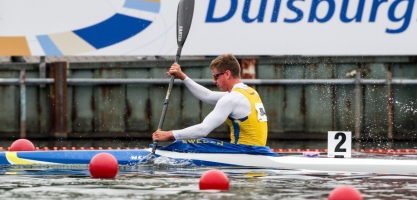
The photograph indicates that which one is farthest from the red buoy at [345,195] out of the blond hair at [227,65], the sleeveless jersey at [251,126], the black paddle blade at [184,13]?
the black paddle blade at [184,13]

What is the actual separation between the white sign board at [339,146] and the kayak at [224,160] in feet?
0.49

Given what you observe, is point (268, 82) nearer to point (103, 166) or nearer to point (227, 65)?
point (227, 65)

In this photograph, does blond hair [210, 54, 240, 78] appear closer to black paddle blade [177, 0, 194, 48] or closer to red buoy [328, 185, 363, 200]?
black paddle blade [177, 0, 194, 48]

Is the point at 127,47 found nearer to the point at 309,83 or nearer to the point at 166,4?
the point at 166,4

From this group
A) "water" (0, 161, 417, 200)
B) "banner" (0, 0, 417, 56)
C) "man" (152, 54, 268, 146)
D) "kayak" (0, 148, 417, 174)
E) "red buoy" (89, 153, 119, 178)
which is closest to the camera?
"water" (0, 161, 417, 200)

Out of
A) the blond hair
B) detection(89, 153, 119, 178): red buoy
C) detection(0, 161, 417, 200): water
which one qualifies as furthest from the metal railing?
Result: detection(89, 153, 119, 178): red buoy

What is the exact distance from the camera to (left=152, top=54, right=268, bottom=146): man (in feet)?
47.5

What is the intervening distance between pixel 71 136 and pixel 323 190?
Answer: 9.97 metres

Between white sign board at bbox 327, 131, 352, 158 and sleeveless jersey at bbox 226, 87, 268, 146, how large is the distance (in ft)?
2.74

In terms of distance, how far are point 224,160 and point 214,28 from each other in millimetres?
6616

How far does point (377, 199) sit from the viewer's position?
1128 cm

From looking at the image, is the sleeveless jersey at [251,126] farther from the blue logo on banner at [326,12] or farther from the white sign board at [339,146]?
the blue logo on banner at [326,12]

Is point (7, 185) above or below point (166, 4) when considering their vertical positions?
below

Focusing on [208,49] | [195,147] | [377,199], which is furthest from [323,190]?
[208,49]
